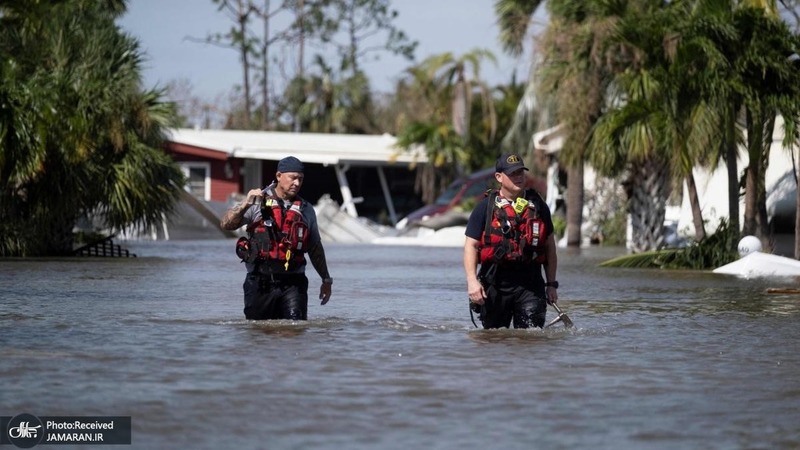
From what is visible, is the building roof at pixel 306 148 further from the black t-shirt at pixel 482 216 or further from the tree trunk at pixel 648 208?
the black t-shirt at pixel 482 216

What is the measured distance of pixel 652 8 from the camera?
26578mm

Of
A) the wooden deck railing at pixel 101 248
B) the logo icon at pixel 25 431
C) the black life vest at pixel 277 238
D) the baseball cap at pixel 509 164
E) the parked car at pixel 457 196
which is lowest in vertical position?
the logo icon at pixel 25 431

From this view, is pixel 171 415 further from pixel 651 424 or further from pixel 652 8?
pixel 652 8

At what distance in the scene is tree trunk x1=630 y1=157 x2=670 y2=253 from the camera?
2883 cm

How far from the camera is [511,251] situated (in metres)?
10.1

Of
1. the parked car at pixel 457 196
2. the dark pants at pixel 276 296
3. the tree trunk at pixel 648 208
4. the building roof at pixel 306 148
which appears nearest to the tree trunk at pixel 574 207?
the parked car at pixel 457 196

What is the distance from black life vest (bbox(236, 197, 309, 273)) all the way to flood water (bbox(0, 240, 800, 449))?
0.55 metres

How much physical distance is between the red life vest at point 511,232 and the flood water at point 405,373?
615 mm

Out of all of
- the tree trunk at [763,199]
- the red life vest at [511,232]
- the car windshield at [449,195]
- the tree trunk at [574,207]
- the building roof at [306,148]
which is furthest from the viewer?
the building roof at [306,148]

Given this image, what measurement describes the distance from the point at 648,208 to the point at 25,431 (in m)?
23.2

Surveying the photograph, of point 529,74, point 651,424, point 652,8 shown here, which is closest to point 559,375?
point 651,424

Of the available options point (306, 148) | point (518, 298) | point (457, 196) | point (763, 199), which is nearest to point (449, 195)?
point (457, 196)

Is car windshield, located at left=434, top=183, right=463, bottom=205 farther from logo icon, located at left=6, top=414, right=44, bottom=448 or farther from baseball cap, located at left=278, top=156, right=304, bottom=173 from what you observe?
logo icon, located at left=6, top=414, right=44, bottom=448

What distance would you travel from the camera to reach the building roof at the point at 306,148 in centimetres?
4944
